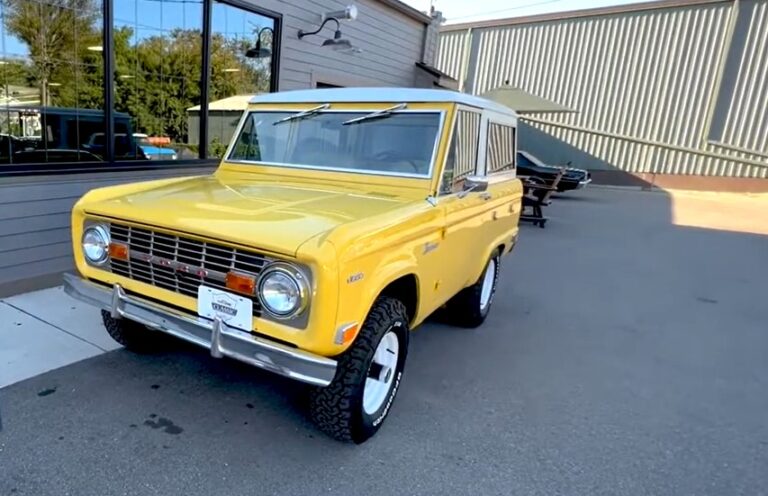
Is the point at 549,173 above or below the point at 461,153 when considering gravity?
below

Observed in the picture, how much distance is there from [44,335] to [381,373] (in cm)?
255

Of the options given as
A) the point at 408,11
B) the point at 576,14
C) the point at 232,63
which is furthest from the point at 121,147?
the point at 576,14

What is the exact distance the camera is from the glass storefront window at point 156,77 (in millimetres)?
4926

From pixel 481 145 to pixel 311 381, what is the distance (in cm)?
231

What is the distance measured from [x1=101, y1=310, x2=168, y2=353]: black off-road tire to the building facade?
171 centimetres

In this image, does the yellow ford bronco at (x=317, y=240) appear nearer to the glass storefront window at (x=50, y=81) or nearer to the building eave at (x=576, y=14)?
the glass storefront window at (x=50, y=81)

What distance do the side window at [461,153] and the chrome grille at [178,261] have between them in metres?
1.38

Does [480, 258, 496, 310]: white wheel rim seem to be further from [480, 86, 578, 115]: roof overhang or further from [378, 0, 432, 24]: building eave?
[480, 86, 578, 115]: roof overhang

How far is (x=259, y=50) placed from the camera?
651 centimetres

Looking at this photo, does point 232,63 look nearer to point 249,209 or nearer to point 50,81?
point 50,81

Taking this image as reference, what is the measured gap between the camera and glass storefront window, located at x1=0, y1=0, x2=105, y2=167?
4.09m

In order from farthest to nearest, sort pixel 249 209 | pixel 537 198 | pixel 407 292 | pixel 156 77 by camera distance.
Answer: pixel 537 198
pixel 156 77
pixel 407 292
pixel 249 209

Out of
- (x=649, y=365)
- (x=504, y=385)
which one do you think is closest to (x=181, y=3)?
(x=504, y=385)

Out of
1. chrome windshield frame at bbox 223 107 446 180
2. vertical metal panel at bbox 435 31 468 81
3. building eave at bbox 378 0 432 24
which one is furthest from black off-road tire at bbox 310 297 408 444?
vertical metal panel at bbox 435 31 468 81
